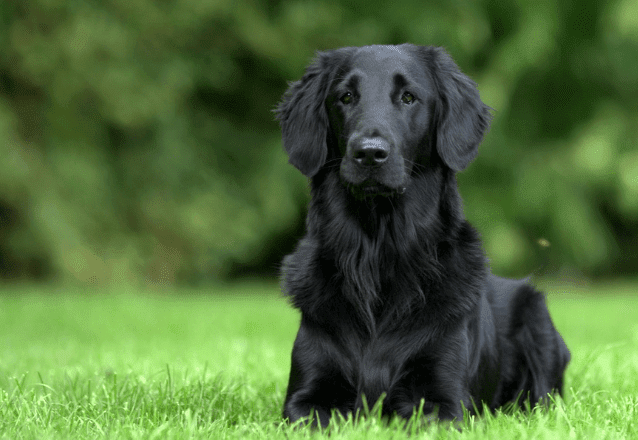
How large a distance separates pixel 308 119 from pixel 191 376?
140 cm

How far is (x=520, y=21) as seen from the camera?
1193 centimetres

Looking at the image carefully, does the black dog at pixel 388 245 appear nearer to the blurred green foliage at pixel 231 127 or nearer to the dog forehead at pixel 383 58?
the dog forehead at pixel 383 58

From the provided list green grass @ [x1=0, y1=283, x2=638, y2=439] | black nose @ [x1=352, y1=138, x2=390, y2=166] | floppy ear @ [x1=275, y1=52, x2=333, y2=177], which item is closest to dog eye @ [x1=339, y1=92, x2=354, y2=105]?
floppy ear @ [x1=275, y1=52, x2=333, y2=177]

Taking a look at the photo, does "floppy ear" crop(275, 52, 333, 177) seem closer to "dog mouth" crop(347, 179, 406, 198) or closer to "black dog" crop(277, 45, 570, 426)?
"black dog" crop(277, 45, 570, 426)

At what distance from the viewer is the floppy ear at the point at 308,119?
3.11 m

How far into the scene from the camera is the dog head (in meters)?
2.76

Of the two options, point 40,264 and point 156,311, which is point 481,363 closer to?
point 156,311

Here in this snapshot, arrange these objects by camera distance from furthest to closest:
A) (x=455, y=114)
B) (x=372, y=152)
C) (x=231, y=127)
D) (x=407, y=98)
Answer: (x=231, y=127)
(x=455, y=114)
(x=407, y=98)
(x=372, y=152)

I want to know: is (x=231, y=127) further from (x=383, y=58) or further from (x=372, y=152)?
(x=372, y=152)

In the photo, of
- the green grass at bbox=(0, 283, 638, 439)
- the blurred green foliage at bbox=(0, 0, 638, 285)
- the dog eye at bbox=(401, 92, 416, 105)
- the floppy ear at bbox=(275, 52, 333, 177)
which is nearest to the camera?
the green grass at bbox=(0, 283, 638, 439)

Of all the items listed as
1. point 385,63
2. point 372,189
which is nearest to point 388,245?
point 372,189

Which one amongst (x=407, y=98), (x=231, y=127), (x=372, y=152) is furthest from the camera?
(x=231, y=127)

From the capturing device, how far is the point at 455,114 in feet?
10.2

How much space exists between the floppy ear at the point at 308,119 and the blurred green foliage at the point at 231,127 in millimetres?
7909
